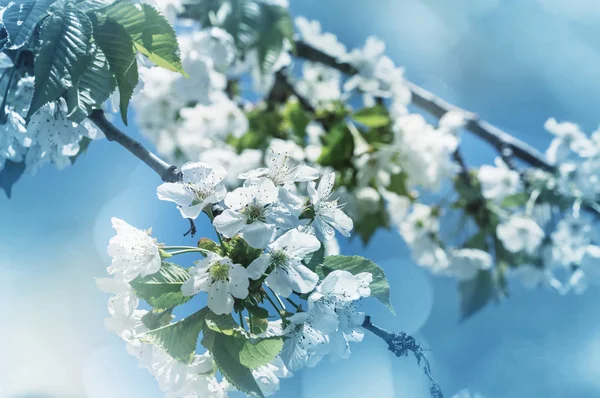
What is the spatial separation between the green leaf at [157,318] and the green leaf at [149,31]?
153 millimetres

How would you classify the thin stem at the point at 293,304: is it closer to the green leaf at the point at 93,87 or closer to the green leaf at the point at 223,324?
the green leaf at the point at 223,324

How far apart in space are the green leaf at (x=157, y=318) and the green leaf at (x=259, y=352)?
50 millimetres

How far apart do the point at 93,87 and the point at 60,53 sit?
0.08ft

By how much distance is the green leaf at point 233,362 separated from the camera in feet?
0.96

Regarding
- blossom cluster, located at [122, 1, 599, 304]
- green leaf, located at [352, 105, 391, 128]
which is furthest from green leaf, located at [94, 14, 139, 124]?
green leaf, located at [352, 105, 391, 128]

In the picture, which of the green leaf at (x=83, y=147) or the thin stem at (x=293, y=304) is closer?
the thin stem at (x=293, y=304)

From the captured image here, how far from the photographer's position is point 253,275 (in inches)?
11.5

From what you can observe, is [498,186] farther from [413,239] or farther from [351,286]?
[351,286]

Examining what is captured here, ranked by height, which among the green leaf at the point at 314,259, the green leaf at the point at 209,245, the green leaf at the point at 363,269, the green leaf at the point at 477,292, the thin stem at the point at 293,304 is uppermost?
the green leaf at the point at 363,269

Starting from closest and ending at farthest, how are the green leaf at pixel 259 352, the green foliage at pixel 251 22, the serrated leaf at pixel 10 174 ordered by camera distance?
1. the green leaf at pixel 259 352
2. the serrated leaf at pixel 10 174
3. the green foliage at pixel 251 22

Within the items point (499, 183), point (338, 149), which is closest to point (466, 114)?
point (499, 183)

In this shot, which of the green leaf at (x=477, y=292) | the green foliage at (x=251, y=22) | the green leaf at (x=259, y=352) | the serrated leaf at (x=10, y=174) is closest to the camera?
the green leaf at (x=259, y=352)

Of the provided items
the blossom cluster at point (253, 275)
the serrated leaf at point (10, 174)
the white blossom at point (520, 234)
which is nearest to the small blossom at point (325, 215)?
the blossom cluster at point (253, 275)

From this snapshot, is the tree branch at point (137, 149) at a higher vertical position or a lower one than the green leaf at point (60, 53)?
lower
